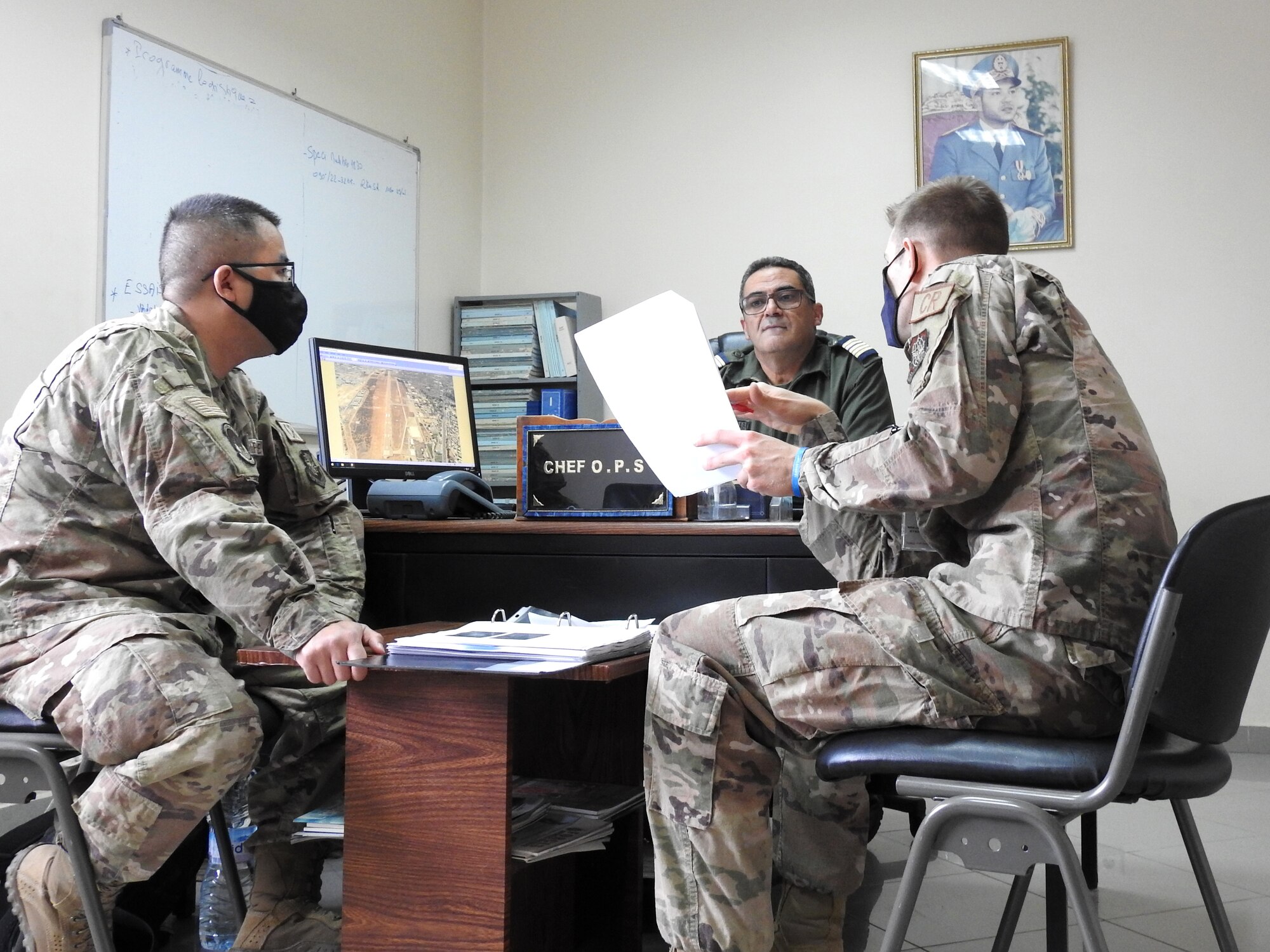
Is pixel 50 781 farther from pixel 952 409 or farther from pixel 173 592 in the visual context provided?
pixel 952 409

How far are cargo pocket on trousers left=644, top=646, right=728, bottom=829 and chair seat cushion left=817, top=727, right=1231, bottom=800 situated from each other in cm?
15

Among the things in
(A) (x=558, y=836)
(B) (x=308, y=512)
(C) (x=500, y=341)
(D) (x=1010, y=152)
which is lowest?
(A) (x=558, y=836)

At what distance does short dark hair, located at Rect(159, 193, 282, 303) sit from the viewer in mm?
1942

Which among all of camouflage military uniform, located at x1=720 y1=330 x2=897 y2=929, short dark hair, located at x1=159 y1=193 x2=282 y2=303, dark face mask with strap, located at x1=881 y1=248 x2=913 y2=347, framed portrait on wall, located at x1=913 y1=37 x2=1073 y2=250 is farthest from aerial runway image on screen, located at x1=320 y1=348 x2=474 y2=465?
framed portrait on wall, located at x1=913 y1=37 x2=1073 y2=250

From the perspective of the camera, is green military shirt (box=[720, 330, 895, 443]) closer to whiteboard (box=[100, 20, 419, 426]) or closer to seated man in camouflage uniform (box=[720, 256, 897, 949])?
seated man in camouflage uniform (box=[720, 256, 897, 949])

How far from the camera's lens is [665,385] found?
64.8 inches

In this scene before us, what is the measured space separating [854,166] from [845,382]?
6.24ft

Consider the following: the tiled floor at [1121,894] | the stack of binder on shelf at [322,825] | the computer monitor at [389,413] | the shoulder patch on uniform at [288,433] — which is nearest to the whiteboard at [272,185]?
the computer monitor at [389,413]

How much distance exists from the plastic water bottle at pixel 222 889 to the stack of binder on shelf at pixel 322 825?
274 mm

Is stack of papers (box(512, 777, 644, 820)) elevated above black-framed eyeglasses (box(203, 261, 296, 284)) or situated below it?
below

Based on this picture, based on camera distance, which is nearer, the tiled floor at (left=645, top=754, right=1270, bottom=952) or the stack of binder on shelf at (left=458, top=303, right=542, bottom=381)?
the tiled floor at (left=645, top=754, right=1270, bottom=952)

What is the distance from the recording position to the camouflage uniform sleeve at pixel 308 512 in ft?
6.77

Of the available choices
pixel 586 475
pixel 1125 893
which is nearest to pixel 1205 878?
pixel 1125 893

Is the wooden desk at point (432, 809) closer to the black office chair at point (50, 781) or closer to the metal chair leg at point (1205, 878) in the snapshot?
the black office chair at point (50, 781)
